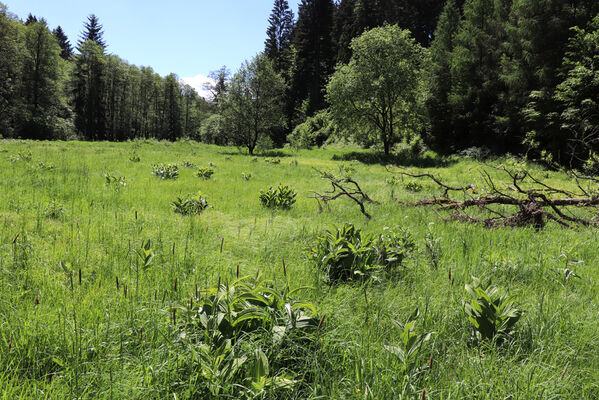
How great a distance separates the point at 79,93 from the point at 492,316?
7335 cm

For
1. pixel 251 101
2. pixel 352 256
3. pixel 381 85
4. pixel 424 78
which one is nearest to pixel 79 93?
pixel 251 101

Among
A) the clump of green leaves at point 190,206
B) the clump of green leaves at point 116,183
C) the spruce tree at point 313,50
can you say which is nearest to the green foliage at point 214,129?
the spruce tree at point 313,50

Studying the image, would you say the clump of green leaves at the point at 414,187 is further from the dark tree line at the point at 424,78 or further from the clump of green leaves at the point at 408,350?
the clump of green leaves at the point at 408,350

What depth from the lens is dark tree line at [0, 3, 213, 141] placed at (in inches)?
1519

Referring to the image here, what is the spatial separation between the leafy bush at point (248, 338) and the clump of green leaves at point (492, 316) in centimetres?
129

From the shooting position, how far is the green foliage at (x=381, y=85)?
83.7ft

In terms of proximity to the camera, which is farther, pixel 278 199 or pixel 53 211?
pixel 278 199

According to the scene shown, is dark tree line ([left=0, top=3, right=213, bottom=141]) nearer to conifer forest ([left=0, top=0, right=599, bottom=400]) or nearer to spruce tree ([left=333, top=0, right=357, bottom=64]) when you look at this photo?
conifer forest ([left=0, top=0, right=599, bottom=400])

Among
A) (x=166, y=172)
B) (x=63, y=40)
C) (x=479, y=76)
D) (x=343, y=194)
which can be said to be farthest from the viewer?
(x=63, y=40)

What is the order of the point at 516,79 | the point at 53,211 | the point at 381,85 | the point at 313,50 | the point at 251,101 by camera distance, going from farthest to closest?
the point at 313,50
the point at 251,101
the point at 381,85
the point at 516,79
the point at 53,211

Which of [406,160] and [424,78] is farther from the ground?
[424,78]

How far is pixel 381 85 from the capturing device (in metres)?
25.0

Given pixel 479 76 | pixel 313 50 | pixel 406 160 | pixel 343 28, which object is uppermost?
pixel 343 28

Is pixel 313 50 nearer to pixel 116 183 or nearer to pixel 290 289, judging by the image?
pixel 116 183
